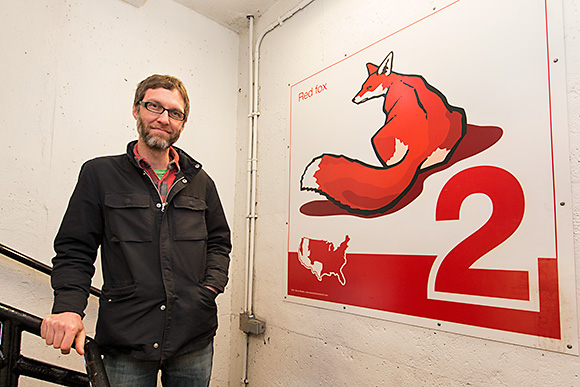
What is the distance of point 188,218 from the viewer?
1451mm

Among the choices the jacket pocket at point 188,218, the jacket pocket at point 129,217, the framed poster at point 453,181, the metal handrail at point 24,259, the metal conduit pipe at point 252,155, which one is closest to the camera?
the framed poster at point 453,181

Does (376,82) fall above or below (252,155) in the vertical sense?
above

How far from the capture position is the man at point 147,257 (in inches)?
48.5

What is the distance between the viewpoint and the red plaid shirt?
1420mm

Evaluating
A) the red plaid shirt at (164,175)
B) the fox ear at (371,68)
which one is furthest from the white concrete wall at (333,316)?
the red plaid shirt at (164,175)

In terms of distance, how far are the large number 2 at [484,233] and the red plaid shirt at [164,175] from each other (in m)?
1.09

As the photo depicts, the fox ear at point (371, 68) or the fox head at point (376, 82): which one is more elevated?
the fox ear at point (371, 68)

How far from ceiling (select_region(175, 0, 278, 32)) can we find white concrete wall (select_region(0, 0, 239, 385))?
8 cm

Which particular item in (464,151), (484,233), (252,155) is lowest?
(484,233)

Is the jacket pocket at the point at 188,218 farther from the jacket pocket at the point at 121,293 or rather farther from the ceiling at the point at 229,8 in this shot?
the ceiling at the point at 229,8

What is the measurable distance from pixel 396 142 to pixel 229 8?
166 cm

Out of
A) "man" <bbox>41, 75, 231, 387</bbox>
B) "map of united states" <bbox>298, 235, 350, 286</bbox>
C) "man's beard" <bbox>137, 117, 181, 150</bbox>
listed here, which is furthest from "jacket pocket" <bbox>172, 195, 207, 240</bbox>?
"map of united states" <bbox>298, 235, 350, 286</bbox>

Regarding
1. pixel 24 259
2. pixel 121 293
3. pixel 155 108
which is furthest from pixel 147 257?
pixel 24 259

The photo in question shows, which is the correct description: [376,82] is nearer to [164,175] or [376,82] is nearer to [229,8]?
[164,175]
